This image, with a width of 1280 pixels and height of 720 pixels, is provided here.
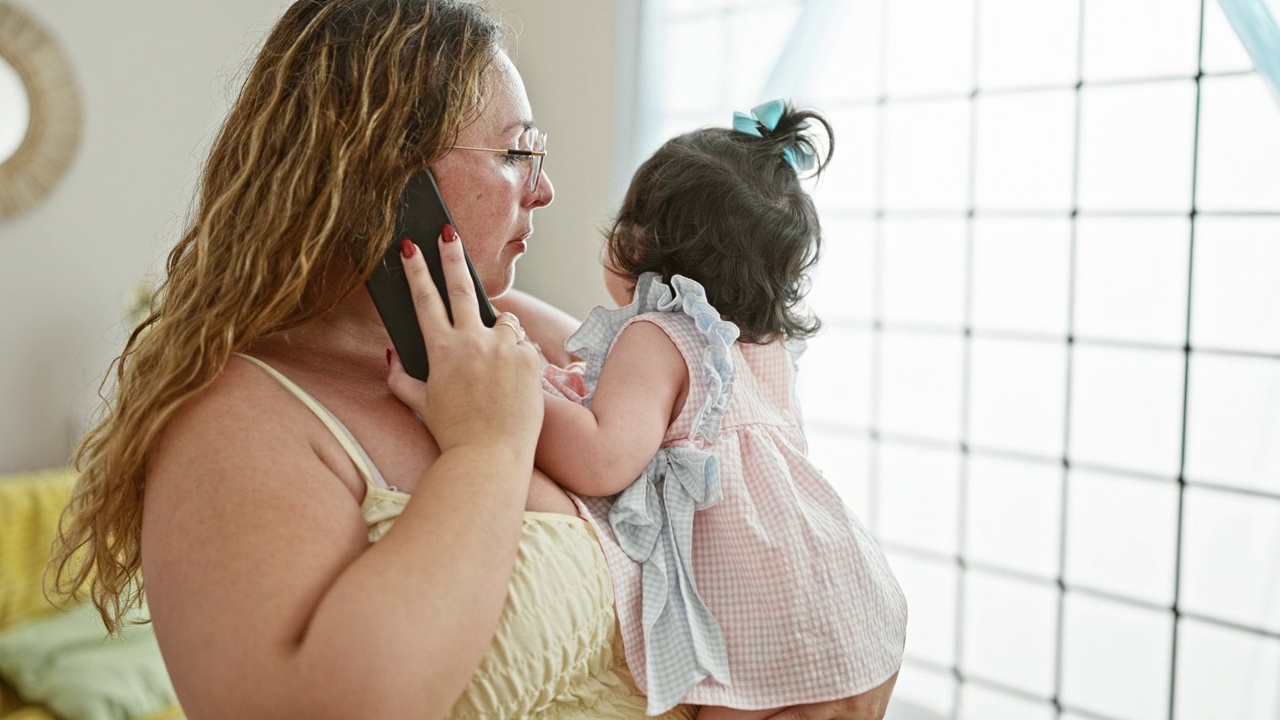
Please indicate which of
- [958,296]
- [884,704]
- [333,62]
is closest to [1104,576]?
[958,296]

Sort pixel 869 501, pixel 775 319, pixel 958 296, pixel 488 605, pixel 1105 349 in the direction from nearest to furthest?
pixel 488 605 → pixel 775 319 → pixel 1105 349 → pixel 958 296 → pixel 869 501

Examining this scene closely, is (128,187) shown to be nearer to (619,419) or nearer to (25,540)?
(25,540)

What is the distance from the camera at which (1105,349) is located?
2.34 m

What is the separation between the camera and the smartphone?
99cm

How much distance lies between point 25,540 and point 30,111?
1.43m

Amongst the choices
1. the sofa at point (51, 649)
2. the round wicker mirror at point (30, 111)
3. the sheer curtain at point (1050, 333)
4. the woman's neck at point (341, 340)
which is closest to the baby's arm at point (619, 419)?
the woman's neck at point (341, 340)

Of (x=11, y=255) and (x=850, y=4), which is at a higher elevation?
(x=850, y=4)

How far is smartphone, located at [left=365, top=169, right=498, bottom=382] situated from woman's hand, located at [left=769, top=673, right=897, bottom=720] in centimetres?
59

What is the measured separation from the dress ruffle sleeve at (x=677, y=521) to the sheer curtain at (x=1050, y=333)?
1.53 meters

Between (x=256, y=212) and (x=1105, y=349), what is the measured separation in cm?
208

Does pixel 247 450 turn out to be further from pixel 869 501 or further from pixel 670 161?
pixel 869 501

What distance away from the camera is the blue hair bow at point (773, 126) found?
1491 mm

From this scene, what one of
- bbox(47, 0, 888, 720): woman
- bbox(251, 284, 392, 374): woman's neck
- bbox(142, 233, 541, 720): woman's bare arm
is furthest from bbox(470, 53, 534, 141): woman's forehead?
bbox(142, 233, 541, 720): woman's bare arm

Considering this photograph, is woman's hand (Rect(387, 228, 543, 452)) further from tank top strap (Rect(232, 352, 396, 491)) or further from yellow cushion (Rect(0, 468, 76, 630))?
yellow cushion (Rect(0, 468, 76, 630))
